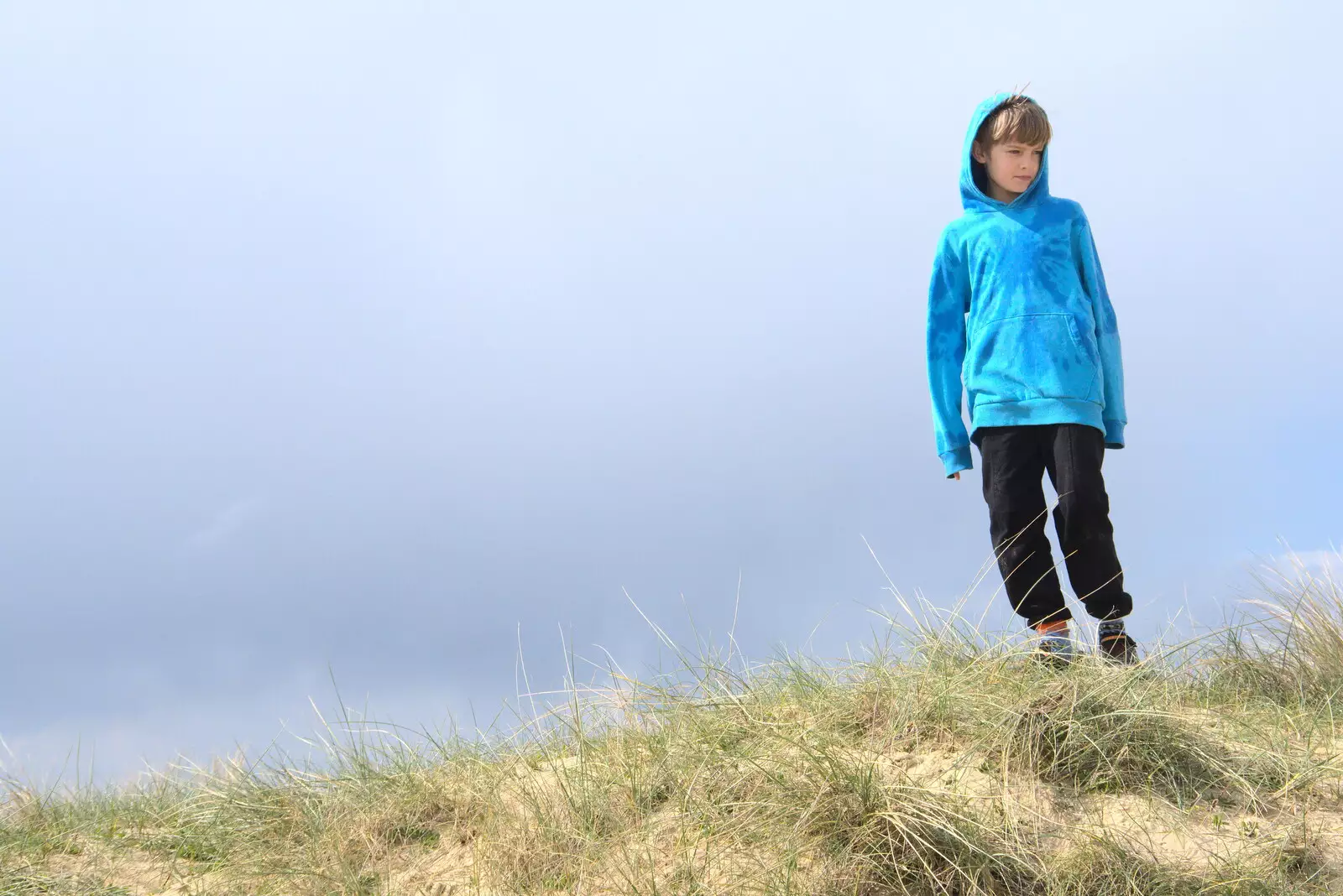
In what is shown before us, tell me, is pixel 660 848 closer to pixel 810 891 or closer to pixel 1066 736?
pixel 810 891

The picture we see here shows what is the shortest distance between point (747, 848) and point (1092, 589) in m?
2.15

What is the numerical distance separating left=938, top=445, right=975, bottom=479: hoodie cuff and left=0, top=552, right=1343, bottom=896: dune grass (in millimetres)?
1091

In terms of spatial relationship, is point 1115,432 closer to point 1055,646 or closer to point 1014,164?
point 1055,646

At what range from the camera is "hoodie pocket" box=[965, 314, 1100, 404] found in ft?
14.1

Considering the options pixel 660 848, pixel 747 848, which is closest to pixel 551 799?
pixel 660 848

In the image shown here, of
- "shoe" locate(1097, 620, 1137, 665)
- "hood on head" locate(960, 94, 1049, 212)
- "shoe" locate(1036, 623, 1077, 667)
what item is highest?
"hood on head" locate(960, 94, 1049, 212)

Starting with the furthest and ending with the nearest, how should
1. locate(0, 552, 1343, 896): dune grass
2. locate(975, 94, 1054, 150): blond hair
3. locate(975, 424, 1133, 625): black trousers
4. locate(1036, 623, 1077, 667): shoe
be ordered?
locate(975, 94, 1054, 150): blond hair
locate(975, 424, 1133, 625): black trousers
locate(1036, 623, 1077, 667): shoe
locate(0, 552, 1343, 896): dune grass

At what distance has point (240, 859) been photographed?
3.64m

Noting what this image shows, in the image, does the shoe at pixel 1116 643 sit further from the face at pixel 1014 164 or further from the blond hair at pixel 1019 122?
the blond hair at pixel 1019 122

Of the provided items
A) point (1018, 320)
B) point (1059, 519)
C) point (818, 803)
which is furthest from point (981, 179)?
point (818, 803)

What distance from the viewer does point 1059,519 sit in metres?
4.44

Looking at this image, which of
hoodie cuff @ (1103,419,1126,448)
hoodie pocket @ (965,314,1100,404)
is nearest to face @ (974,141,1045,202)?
hoodie pocket @ (965,314,1100,404)

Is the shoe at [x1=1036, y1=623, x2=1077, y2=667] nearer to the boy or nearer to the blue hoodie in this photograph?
the boy

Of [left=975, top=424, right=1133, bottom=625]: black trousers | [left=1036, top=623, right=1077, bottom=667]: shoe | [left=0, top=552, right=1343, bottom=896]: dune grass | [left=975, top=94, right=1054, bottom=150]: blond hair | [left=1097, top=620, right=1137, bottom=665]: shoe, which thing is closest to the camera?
[left=0, top=552, right=1343, bottom=896]: dune grass
